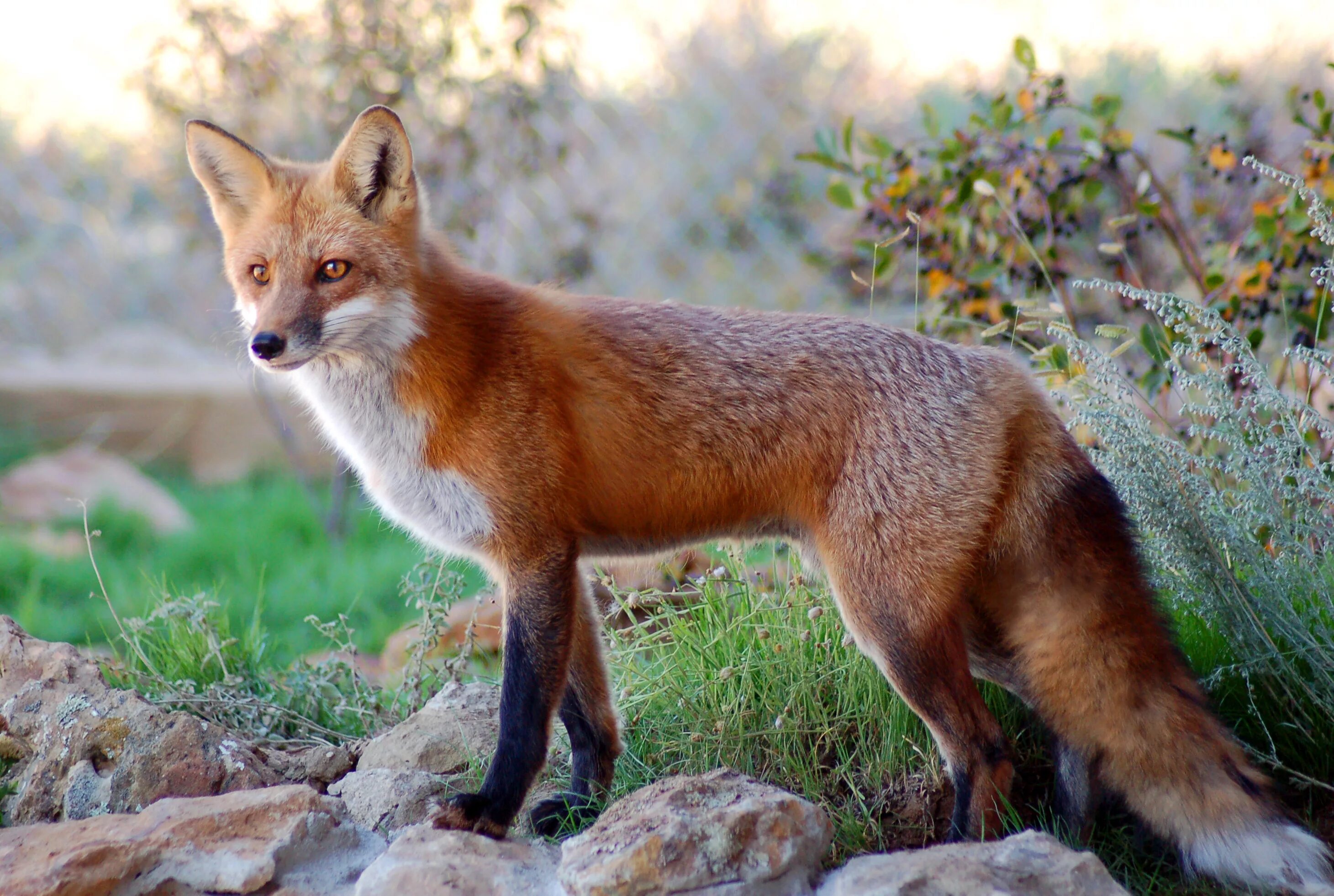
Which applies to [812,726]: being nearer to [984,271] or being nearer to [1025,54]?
[984,271]

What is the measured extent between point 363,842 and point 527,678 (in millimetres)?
474

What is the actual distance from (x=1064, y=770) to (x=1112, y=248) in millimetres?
1553

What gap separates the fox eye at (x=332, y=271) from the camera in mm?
2471

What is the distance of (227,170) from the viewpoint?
2627 millimetres

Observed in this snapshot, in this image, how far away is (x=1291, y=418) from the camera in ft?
8.39

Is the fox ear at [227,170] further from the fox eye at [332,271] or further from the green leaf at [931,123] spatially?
the green leaf at [931,123]

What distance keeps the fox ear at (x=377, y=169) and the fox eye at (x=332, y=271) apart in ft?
0.55

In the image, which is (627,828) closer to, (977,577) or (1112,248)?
(977,577)

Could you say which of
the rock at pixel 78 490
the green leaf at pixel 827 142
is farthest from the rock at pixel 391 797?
the rock at pixel 78 490

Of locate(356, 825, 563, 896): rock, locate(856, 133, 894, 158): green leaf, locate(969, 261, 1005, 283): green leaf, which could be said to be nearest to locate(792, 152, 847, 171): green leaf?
locate(856, 133, 894, 158): green leaf

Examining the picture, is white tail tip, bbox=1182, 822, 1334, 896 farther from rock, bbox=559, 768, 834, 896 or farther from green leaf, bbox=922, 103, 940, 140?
green leaf, bbox=922, 103, 940, 140

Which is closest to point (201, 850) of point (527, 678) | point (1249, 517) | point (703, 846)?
point (527, 678)

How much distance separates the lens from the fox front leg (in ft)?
7.84

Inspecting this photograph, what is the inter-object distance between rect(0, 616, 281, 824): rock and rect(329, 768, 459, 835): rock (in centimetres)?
27
